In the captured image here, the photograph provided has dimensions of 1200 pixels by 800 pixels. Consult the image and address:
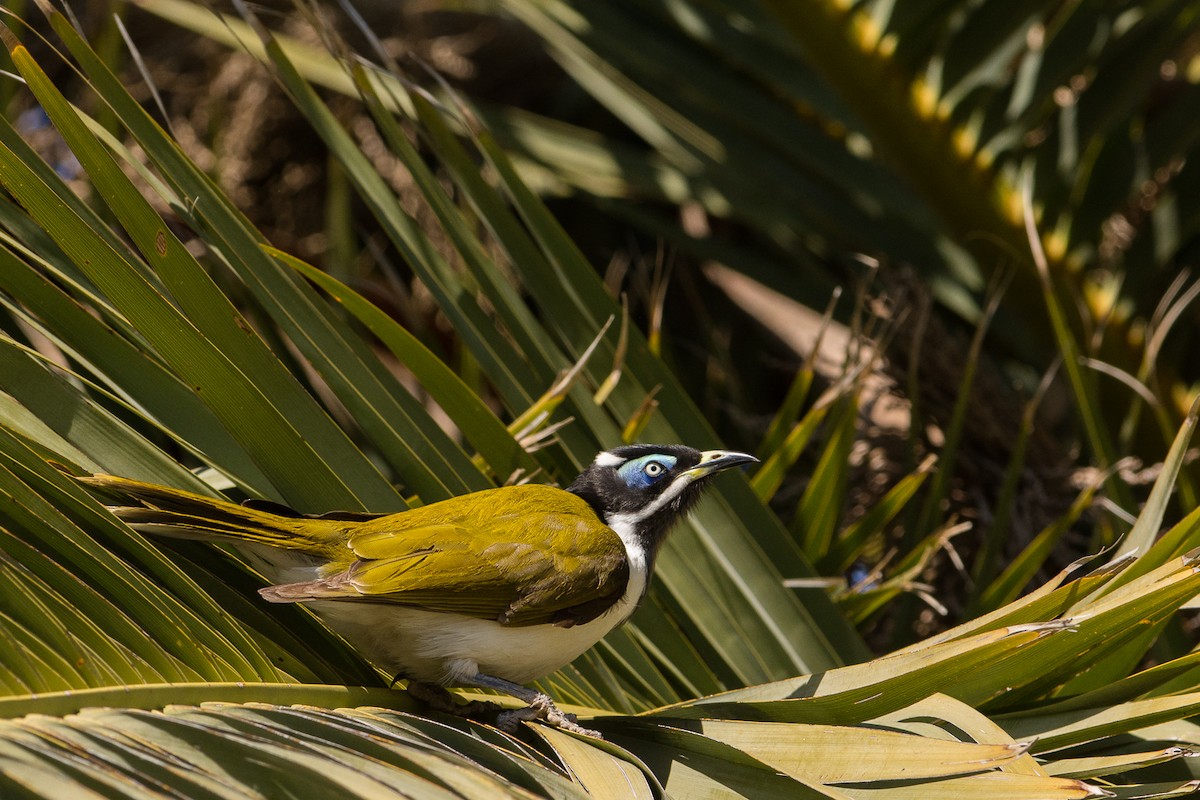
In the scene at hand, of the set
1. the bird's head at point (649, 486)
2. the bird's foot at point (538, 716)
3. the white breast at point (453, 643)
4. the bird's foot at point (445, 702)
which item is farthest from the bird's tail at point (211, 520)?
the bird's head at point (649, 486)

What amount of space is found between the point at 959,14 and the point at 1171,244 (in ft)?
3.29

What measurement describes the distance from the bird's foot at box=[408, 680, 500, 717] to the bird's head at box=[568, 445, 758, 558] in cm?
50

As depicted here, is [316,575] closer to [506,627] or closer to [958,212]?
[506,627]

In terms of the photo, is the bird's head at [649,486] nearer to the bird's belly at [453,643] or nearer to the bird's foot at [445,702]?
the bird's belly at [453,643]

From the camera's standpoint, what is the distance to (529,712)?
192 centimetres

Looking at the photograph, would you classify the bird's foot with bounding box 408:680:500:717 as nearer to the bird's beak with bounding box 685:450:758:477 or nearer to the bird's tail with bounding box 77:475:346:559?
the bird's tail with bounding box 77:475:346:559

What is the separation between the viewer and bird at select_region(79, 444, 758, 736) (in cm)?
193

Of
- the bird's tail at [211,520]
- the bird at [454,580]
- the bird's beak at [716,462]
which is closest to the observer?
the bird's tail at [211,520]

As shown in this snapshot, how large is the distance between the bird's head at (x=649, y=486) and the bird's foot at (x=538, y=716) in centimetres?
58

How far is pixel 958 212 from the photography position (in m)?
3.86

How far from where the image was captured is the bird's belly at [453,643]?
203 cm

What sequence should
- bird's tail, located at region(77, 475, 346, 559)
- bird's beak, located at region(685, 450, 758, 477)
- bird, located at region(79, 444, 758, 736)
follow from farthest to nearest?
1. bird's beak, located at region(685, 450, 758, 477)
2. bird, located at region(79, 444, 758, 736)
3. bird's tail, located at region(77, 475, 346, 559)

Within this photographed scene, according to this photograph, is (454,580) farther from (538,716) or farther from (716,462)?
(716,462)

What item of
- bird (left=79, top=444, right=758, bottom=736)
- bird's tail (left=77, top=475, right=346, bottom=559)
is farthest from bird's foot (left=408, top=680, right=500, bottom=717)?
bird's tail (left=77, top=475, right=346, bottom=559)
